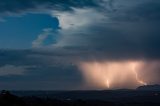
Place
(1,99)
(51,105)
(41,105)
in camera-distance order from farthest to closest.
→ (51,105), (41,105), (1,99)

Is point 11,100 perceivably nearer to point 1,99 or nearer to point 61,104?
point 1,99

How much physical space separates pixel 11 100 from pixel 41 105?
102 ft

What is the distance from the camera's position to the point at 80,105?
189125 mm

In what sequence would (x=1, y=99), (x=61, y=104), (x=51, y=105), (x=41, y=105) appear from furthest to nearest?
(x=61, y=104) → (x=51, y=105) → (x=41, y=105) → (x=1, y=99)

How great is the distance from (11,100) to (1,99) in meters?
3.75

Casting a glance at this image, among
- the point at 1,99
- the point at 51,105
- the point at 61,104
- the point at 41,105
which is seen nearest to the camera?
the point at 1,99

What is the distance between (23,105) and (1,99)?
6.89 metres

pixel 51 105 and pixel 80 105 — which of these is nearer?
pixel 51 105

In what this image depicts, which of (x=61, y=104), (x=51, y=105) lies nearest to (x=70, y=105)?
(x=61, y=104)

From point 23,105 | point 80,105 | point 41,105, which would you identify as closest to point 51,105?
point 41,105

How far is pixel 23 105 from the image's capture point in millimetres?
124500

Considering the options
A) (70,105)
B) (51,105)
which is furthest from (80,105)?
(51,105)

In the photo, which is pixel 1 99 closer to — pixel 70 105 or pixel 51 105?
pixel 51 105

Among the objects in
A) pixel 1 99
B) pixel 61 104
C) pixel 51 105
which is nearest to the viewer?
pixel 1 99
